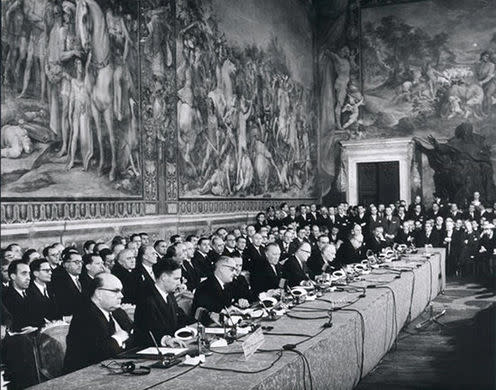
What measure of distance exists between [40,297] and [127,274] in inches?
53.9

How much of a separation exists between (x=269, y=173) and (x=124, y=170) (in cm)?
737

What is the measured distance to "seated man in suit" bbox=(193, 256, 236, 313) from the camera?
19.1 feet

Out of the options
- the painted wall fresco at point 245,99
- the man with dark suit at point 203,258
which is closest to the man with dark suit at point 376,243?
the painted wall fresco at point 245,99

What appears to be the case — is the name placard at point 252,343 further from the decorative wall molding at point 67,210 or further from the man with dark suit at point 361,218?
the man with dark suit at point 361,218

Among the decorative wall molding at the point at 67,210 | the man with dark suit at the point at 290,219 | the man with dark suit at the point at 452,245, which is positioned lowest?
the man with dark suit at the point at 452,245

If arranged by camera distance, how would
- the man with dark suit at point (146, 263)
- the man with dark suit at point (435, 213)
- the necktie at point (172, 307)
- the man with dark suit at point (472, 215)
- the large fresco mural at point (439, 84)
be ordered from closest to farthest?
1. the necktie at point (172, 307)
2. the man with dark suit at point (146, 263)
3. the man with dark suit at point (472, 215)
4. the man with dark suit at point (435, 213)
5. the large fresco mural at point (439, 84)

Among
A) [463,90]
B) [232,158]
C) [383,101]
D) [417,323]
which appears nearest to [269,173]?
[232,158]

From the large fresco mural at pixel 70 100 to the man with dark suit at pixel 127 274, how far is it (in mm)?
2441

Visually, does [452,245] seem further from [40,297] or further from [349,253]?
[40,297]

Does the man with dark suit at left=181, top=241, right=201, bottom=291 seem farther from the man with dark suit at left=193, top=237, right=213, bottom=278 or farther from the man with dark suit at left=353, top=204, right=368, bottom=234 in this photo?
the man with dark suit at left=353, top=204, right=368, bottom=234

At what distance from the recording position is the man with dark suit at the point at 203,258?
9.73 m

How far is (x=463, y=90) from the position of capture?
2008 cm

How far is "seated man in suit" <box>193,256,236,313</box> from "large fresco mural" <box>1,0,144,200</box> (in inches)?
177

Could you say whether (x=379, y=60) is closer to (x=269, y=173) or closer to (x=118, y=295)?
(x=269, y=173)
